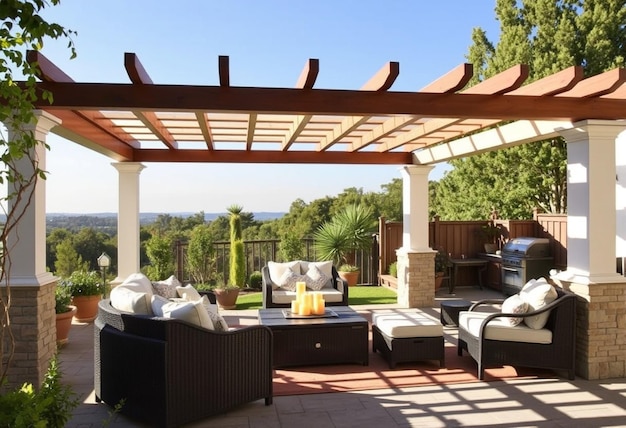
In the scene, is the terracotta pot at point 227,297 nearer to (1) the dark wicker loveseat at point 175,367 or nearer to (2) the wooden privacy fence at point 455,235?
(2) the wooden privacy fence at point 455,235

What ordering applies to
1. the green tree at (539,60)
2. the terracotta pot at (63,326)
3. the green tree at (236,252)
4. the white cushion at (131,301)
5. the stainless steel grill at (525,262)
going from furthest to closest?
the green tree at (539,60) → the green tree at (236,252) → the stainless steel grill at (525,262) → the terracotta pot at (63,326) → the white cushion at (131,301)

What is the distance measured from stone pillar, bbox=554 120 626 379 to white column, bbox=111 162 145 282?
6843mm

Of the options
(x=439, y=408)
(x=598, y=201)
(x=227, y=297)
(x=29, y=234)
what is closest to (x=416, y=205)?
(x=227, y=297)

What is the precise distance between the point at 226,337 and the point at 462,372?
2742 millimetres

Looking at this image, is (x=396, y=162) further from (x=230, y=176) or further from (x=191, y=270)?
(x=230, y=176)

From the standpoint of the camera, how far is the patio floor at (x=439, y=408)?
13.6ft

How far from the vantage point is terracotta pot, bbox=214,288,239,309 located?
935 cm

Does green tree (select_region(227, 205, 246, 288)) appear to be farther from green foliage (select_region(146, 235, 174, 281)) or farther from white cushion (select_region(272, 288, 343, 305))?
white cushion (select_region(272, 288, 343, 305))

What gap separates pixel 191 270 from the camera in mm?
11273

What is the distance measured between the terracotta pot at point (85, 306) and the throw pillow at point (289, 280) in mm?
2919

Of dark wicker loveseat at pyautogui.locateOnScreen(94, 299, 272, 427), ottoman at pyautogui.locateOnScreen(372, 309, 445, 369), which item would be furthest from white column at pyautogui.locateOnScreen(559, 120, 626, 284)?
dark wicker loveseat at pyautogui.locateOnScreen(94, 299, 272, 427)

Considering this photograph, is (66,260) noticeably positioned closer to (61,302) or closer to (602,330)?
(61,302)

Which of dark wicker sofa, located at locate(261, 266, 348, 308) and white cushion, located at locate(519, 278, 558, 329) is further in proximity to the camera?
dark wicker sofa, located at locate(261, 266, 348, 308)

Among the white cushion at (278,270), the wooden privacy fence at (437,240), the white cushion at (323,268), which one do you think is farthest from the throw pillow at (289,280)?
the wooden privacy fence at (437,240)
